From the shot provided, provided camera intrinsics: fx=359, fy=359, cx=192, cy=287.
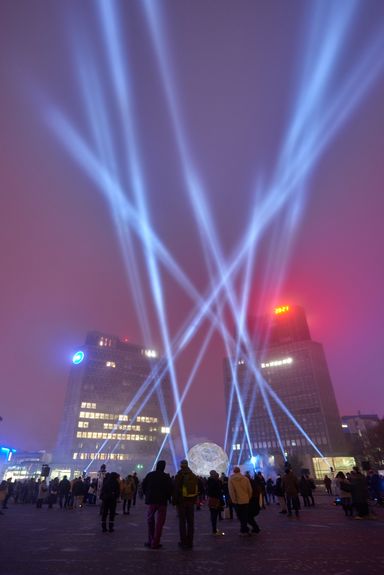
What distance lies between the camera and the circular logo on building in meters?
146

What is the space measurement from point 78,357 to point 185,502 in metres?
148

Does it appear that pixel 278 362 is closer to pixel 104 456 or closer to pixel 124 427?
pixel 124 427

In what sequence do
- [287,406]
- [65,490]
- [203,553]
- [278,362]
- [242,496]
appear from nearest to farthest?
[203,553] → [242,496] → [65,490] → [287,406] → [278,362]

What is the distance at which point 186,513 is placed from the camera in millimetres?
8391

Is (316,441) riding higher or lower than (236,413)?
lower

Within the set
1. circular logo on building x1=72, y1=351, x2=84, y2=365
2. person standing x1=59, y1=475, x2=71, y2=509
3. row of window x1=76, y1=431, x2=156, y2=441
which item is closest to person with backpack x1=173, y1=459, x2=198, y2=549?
person standing x1=59, y1=475, x2=71, y2=509

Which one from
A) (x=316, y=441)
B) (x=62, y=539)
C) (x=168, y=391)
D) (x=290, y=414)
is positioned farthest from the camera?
(x=168, y=391)

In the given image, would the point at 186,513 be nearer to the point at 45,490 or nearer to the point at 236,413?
the point at 45,490

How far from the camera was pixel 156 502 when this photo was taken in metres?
8.21

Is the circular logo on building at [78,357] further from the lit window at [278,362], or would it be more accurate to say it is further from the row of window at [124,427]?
the lit window at [278,362]

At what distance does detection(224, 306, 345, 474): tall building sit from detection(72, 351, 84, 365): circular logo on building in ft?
213

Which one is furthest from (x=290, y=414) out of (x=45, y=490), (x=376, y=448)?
(x=45, y=490)

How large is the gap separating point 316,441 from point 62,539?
136459mm

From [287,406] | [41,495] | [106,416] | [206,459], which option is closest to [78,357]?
[106,416]
